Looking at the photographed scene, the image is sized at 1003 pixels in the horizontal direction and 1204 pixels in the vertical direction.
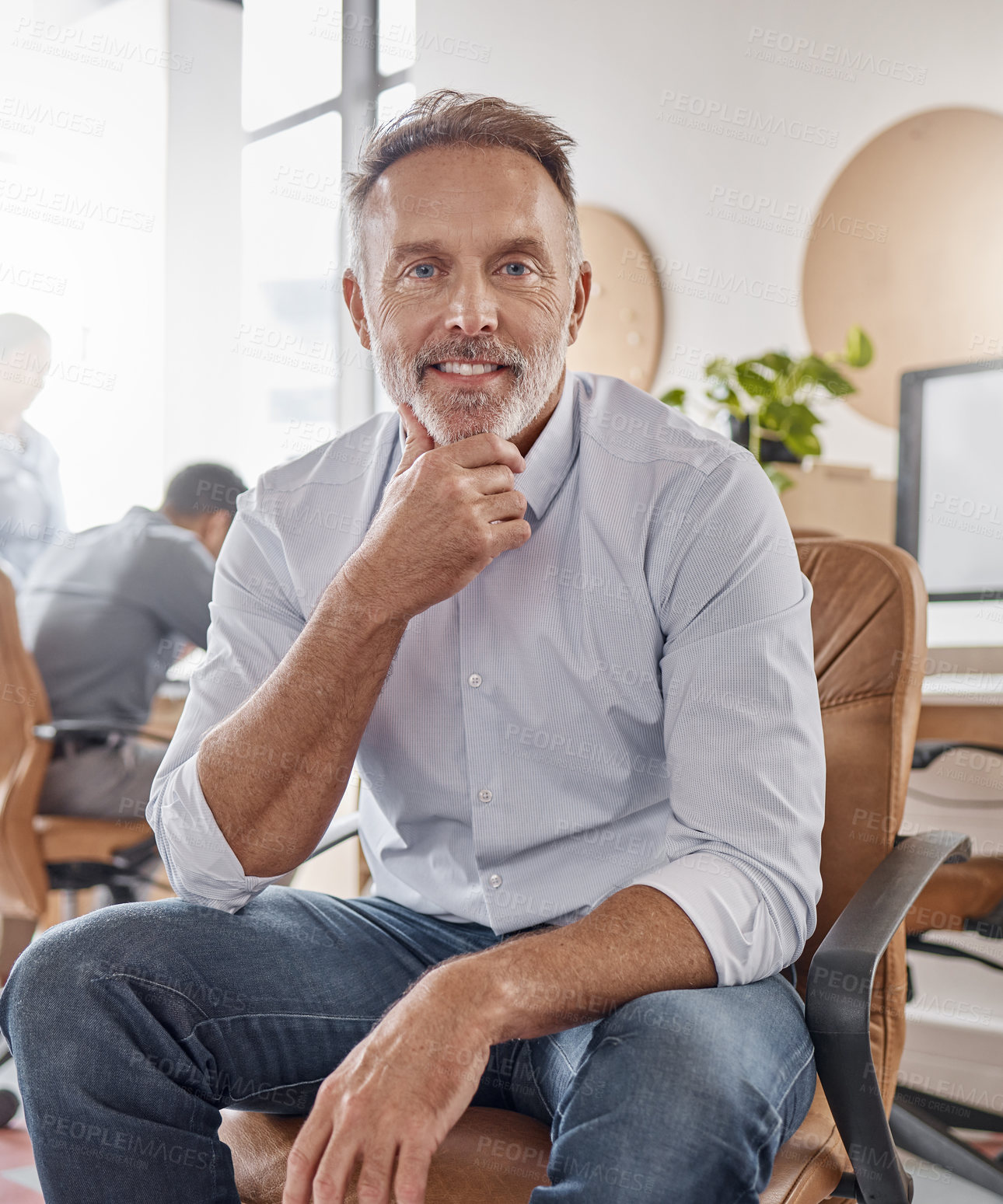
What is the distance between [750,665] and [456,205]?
2.06ft

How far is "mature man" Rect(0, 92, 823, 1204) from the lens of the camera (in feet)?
2.72

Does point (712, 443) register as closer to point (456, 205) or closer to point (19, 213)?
point (456, 205)

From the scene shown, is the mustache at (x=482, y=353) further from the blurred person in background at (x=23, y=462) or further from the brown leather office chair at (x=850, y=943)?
the blurred person in background at (x=23, y=462)

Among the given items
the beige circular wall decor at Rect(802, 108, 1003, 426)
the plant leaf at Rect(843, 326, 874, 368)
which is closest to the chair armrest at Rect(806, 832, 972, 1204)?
the plant leaf at Rect(843, 326, 874, 368)

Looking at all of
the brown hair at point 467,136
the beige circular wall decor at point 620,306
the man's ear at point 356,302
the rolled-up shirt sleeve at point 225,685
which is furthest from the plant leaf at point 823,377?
the rolled-up shirt sleeve at point 225,685

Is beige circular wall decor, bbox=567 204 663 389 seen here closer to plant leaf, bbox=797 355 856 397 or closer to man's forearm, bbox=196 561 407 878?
plant leaf, bbox=797 355 856 397

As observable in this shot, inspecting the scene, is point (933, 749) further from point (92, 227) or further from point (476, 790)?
point (92, 227)

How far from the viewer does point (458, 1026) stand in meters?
0.83

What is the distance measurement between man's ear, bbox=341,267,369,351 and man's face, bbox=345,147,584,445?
10 centimetres

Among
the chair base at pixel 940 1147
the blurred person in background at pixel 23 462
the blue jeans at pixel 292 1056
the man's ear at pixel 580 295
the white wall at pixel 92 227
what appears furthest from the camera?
the white wall at pixel 92 227

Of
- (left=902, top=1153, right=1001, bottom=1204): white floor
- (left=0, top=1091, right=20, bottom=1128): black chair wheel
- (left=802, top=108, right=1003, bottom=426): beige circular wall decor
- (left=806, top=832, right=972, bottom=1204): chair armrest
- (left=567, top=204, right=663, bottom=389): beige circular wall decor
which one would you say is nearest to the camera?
(left=806, top=832, right=972, bottom=1204): chair armrest

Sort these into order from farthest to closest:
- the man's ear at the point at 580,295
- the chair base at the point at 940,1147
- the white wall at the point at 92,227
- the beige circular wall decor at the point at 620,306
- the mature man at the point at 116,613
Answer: the white wall at the point at 92,227, the beige circular wall decor at the point at 620,306, the mature man at the point at 116,613, the chair base at the point at 940,1147, the man's ear at the point at 580,295

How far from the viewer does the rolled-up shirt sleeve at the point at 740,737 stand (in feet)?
3.08

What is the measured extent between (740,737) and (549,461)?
416 millimetres
